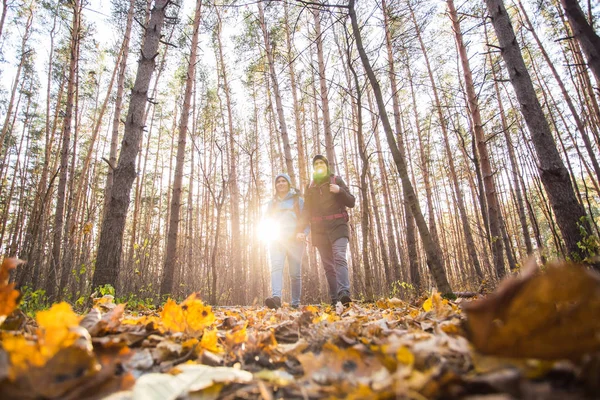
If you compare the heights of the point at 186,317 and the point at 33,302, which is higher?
the point at 33,302

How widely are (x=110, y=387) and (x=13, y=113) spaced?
64.0 ft

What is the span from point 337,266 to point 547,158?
237cm

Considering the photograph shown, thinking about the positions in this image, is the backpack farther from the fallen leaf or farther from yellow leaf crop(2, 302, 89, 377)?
yellow leaf crop(2, 302, 89, 377)

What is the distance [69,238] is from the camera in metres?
3.77

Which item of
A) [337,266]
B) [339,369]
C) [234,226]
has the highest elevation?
[234,226]

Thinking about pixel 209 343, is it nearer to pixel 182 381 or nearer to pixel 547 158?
pixel 182 381

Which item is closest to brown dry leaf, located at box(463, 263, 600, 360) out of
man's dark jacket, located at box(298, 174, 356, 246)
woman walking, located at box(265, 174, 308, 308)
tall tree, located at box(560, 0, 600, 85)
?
tall tree, located at box(560, 0, 600, 85)

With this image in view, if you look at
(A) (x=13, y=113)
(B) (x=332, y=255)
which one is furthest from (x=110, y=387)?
(A) (x=13, y=113)

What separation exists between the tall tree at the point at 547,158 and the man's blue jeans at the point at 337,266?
2082 millimetres

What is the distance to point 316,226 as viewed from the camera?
3713 mm

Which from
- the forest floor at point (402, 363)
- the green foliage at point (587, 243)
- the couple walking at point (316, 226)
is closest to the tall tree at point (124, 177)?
the couple walking at point (316, 226)

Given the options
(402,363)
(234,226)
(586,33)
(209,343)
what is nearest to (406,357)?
(402,363)

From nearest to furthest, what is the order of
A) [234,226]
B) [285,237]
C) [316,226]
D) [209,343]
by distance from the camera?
[209,343] → [316,226] → [285,237] → [234,226]

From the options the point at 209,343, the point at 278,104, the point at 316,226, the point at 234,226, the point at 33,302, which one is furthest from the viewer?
the point at 234,226
